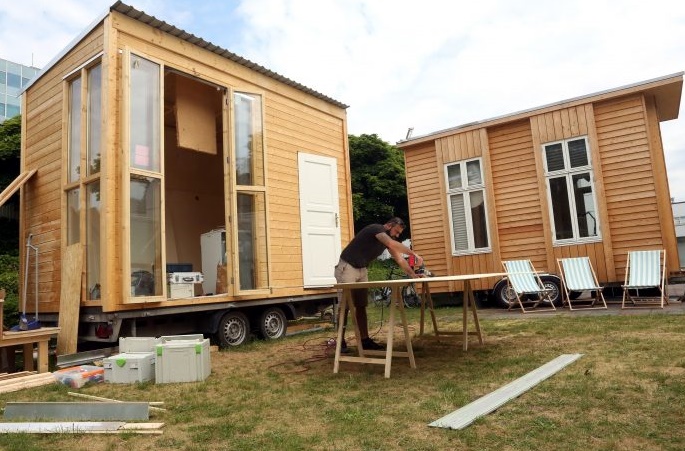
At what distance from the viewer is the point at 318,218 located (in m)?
7.49

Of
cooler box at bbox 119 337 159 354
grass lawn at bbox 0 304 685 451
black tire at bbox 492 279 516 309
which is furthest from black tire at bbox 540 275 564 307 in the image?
cooler box at bbox 119 337 159 354

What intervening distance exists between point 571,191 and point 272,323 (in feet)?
20.2

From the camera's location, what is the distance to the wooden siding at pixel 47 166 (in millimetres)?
5594

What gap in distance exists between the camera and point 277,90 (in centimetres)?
711

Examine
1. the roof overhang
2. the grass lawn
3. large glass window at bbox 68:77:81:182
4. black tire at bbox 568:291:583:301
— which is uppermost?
the roof overhang

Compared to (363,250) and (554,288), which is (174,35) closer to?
(363,250)

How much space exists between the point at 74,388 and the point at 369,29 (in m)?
7.19

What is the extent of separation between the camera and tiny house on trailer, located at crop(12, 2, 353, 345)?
16.5ft

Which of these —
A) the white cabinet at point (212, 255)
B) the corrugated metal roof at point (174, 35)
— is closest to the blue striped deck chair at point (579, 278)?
the corrugated metal roof at point (174, 35)

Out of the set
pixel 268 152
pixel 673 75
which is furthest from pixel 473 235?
pixel 268 152

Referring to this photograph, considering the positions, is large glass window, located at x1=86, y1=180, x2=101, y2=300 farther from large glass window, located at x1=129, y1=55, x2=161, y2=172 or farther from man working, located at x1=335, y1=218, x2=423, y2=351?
man working, located at x1=335, y1=218, x2=423, y2=351

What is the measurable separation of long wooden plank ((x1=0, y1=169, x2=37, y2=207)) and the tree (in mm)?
14687

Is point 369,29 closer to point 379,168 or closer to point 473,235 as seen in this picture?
point 473,235

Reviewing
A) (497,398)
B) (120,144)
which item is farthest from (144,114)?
(497,398)
